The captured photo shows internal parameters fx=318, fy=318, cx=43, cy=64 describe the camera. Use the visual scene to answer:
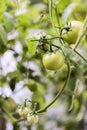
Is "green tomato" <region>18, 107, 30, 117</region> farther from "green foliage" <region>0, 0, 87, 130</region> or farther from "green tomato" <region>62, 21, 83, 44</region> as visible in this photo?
"green tomato" <region>62, 21, 83, 44</region>

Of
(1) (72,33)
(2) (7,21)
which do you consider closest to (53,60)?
(1) (72,33)

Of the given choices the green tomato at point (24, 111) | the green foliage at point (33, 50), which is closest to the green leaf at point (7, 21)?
the green foliage at point (33, 50)

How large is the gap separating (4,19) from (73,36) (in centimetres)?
18

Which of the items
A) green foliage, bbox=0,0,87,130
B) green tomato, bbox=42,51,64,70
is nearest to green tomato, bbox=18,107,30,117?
green foliage, bbox=0,0,87,130

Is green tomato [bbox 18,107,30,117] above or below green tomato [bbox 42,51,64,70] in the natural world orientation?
below

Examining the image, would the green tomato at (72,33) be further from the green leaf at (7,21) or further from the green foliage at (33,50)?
the green leaf at (7,21)

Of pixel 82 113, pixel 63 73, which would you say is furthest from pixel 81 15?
pixel 82 113

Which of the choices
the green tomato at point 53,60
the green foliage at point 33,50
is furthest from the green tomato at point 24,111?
the green tomato at point 53,60

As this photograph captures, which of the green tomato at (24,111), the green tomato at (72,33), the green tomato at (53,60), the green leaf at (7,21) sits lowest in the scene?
the green tomato at (24,111)

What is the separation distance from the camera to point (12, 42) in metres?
0.73

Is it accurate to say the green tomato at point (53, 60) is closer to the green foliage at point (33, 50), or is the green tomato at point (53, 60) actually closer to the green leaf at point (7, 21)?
the green foliage at point (33, 50)

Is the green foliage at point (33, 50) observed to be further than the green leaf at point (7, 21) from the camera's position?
No

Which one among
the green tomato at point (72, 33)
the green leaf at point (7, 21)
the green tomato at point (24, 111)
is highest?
the green leaf at point (7, 21)

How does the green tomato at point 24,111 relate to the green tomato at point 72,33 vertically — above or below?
below
